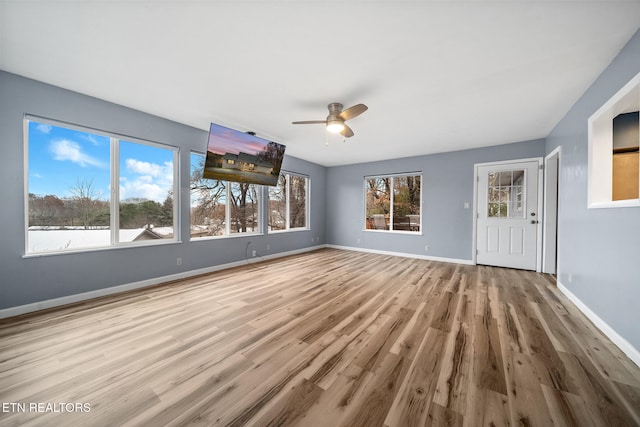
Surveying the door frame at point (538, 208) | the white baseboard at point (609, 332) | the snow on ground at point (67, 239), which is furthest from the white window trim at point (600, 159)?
the snow on ground at point (67, 239)

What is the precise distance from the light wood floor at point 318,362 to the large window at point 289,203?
2.83m

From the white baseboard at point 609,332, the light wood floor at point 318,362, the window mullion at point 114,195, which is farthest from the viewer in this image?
the window mullion at point 114,195

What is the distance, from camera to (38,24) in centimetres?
181

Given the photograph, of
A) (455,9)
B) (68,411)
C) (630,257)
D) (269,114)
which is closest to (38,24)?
(269,114)

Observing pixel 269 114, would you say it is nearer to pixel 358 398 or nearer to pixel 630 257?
pixel 358 398

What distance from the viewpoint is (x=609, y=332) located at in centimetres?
207

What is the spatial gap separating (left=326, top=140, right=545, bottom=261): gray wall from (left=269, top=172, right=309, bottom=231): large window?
1.32 m

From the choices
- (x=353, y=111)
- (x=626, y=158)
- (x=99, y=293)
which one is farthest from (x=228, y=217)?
(x=626, y=158)

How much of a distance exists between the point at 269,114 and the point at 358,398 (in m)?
3.44

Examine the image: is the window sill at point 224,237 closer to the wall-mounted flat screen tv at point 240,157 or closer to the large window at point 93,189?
the large window at point 93,189

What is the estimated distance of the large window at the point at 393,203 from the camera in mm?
5828

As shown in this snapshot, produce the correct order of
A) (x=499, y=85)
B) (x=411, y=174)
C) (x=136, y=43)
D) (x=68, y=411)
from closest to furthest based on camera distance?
(x=68, y=411)
(x=136, y=43)
(x=499, y=85)
(x=411, y=174)

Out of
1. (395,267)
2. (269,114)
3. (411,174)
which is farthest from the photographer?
(411,174)

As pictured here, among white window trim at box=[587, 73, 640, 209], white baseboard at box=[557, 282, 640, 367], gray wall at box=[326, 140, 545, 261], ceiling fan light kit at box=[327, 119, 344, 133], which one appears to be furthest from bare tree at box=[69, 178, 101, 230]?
white window trim at box=[587, 73, 640, 209]
